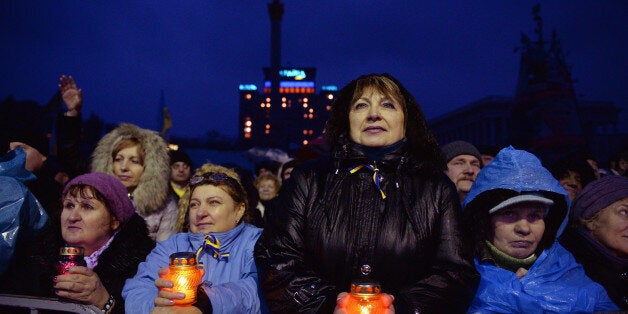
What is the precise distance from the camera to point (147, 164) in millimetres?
4488

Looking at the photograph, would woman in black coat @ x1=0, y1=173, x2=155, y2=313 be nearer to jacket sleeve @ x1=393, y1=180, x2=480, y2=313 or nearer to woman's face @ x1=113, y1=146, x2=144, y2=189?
woman's face @ x1=113, y1=146, x2=144, y2=189

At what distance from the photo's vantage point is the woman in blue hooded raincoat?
2.58 m

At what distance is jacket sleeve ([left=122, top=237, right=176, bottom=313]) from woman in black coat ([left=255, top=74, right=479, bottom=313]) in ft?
2.64

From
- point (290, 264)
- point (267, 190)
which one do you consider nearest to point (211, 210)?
point (290, 264)

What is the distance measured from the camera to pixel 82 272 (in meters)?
2.52

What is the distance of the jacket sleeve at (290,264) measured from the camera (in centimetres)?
223

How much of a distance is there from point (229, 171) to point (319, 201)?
1.41 metres

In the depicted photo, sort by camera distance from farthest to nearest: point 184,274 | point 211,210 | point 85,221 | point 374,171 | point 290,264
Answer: point 211,210 < point 85,221 < point 374,171 < point 290,264 < point 184,274

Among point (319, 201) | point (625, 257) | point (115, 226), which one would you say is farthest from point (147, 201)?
point (625, 257)

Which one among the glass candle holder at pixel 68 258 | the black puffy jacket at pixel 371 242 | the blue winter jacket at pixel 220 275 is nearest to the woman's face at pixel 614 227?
the black puffy jacket at pixel 371 242

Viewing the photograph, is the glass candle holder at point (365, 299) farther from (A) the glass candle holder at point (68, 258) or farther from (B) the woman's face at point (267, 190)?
(B) the woman's face at point (267, 190)

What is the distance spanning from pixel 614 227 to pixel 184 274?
2.83 meters

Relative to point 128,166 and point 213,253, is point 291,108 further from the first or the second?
point 213,253

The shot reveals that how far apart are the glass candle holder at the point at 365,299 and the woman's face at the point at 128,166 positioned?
10.8 feet
